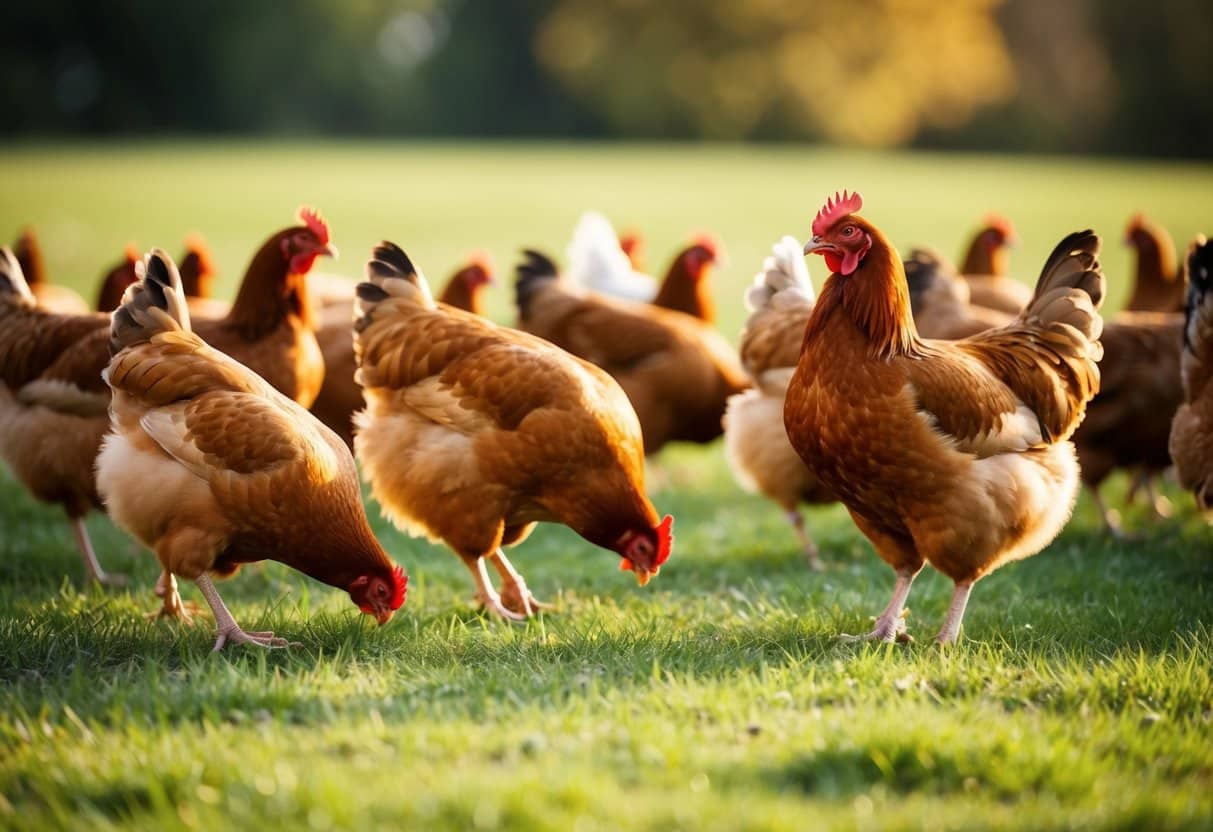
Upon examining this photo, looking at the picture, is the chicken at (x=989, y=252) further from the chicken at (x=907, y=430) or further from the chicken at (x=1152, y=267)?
the chicken at (x=907, y=430)

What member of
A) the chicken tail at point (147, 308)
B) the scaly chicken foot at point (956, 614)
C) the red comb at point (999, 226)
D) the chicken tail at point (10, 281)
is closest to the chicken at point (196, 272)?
the chicken tail at point (10, 281)

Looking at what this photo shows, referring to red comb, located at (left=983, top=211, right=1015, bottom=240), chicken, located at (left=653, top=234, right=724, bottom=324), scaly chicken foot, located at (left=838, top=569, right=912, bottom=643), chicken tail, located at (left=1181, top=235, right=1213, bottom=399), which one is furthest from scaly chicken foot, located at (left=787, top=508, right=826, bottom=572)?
red comb, located at (left=983, top=211, right=1015, bottom=240)

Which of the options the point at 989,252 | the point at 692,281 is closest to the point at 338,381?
the point at 692,281

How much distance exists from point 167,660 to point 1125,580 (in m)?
4.47

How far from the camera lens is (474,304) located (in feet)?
26.2

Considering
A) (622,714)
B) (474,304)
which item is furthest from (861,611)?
(474,304)

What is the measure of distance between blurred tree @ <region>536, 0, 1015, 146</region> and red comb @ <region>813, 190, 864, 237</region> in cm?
4358

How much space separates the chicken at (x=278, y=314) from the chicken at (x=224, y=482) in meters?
1.16

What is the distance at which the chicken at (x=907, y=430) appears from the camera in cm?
462

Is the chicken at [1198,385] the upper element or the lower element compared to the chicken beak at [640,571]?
upper

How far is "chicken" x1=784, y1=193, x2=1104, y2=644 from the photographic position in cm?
462

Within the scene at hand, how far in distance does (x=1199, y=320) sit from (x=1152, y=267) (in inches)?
121

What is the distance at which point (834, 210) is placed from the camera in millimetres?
4691

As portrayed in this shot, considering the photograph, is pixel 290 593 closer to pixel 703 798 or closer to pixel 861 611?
pixel 861 611
